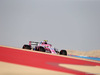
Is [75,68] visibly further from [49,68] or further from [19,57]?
[19,57]

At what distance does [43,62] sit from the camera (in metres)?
0.39

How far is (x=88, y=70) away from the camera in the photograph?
0.43 metres

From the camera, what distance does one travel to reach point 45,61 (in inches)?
15.6

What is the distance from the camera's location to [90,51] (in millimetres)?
1407

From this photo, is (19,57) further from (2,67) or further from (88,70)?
(88,70)

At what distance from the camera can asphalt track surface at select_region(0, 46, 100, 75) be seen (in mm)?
371

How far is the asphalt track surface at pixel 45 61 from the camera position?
1.22 ft

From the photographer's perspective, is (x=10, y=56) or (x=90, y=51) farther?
(x=90, y=51)

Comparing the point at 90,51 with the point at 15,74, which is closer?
the point at 15,74

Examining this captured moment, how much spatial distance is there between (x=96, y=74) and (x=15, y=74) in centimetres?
31

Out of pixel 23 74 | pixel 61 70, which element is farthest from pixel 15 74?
pixel 61 70

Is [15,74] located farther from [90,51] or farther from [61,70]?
[90,51]

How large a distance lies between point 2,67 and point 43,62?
0.14 m

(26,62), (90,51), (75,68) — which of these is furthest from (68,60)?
(90,51)
